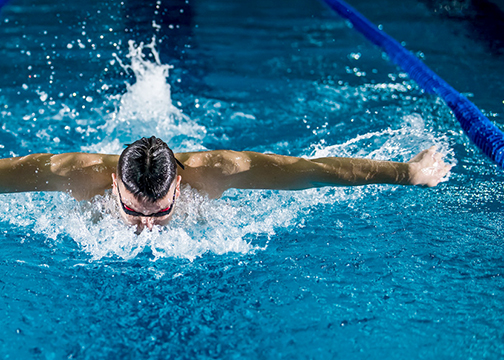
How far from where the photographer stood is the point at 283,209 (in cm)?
262

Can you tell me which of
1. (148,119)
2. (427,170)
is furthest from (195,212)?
(148,119)

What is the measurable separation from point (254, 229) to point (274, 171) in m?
0.35

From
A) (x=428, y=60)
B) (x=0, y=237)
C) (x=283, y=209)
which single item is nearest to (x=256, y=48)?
(x=428, y=60)

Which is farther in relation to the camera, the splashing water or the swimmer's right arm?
the splashing water

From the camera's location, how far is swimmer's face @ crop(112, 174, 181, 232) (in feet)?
6.26

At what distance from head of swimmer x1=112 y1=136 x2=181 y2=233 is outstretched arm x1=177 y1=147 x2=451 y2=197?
26cm

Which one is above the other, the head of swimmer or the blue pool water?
the head of swimmer

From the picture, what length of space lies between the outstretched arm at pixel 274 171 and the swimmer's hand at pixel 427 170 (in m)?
0.04

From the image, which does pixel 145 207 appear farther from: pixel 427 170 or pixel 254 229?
pixel 427 170

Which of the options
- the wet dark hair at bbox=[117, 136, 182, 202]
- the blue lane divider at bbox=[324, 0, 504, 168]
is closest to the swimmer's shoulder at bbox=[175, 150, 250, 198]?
the wet dark hair at bbox=[117, 136, 182, 202]

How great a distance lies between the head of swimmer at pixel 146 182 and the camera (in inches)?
73.5

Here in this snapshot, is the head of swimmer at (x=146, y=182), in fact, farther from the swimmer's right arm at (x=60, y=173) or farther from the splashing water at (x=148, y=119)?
the splashing water at (x=148, y=119)

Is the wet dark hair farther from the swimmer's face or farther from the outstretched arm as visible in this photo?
the outstretched arm

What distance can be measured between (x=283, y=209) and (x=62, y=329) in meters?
→ 1.20
